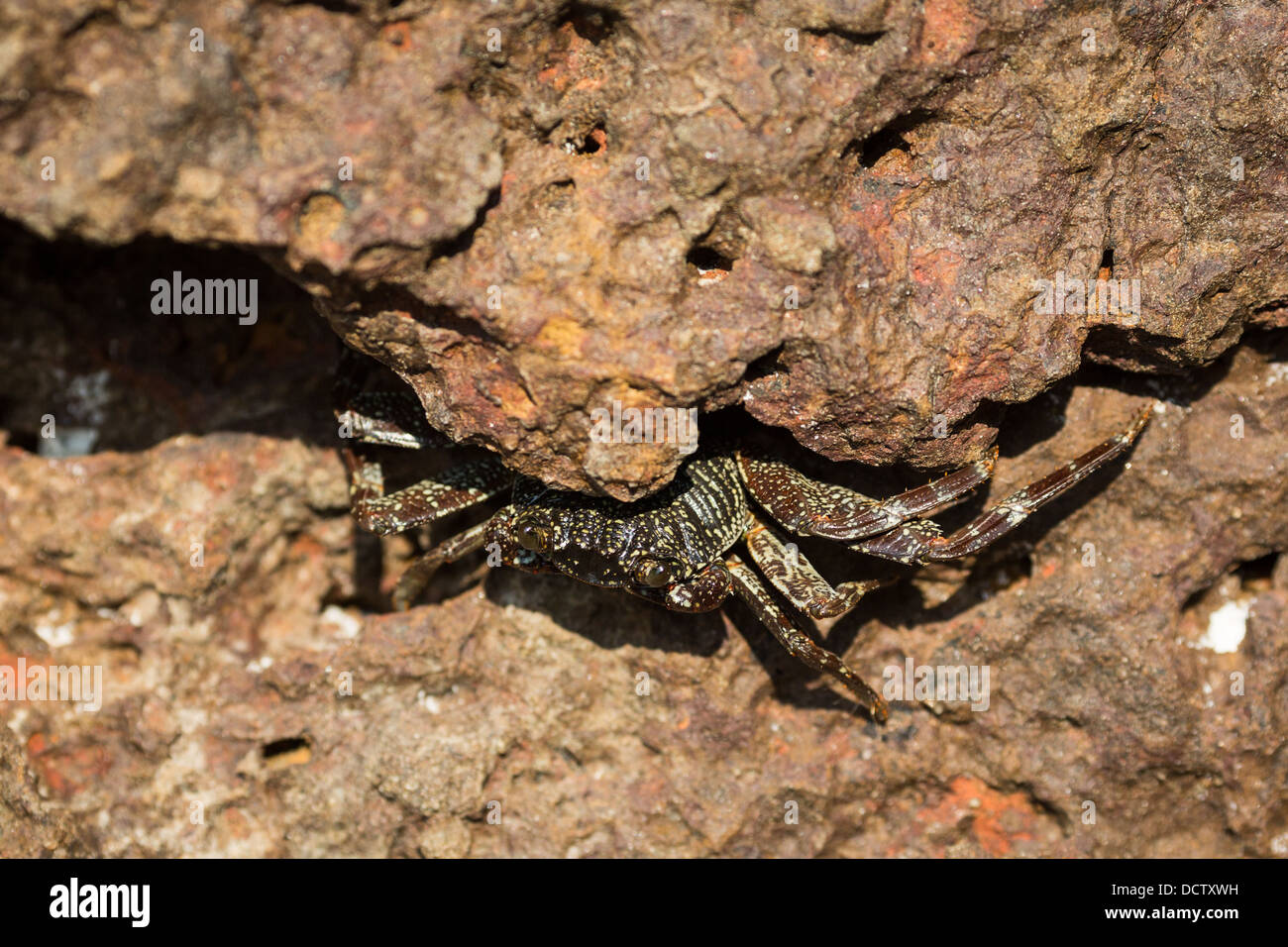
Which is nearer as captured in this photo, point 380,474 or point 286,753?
point 380,474

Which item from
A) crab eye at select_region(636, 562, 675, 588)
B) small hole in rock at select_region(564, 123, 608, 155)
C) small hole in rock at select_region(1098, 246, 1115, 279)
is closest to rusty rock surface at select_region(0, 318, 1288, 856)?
crab eye at select_region(636, 562, 675, 588)

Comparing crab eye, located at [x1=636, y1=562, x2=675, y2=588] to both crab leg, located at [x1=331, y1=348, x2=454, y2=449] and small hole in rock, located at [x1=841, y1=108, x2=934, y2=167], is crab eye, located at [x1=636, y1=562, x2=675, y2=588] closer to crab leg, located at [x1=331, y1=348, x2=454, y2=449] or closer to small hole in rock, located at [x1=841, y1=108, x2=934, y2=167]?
crab leg, located at [x1=331, y1=348, x2=454, y2=449]

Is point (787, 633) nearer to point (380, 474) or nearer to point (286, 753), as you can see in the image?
point (380, 474)

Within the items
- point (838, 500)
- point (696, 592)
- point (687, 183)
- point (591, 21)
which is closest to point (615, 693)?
point (696, 592)

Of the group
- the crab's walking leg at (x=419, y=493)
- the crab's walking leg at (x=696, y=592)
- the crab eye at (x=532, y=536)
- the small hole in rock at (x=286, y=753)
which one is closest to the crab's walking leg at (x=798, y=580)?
the crab's walking leg at (x=696, y=592)

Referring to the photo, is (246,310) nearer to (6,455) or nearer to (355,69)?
(6,455)

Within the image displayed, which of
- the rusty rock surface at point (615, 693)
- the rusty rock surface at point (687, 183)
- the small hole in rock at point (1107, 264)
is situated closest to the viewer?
the rusty rock surface at point (687, 183)

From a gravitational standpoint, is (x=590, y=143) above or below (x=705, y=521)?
above

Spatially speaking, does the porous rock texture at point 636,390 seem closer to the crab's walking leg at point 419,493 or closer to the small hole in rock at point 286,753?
the small hole in rock at point 286,753
